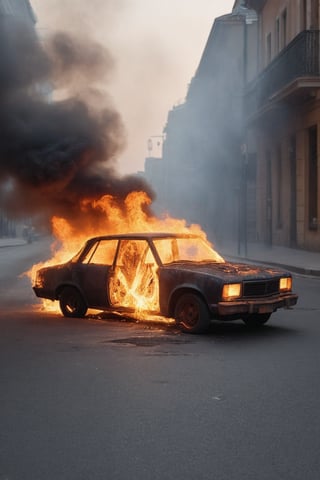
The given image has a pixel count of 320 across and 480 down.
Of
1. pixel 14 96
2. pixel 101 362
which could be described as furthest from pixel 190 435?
pixel 14 96

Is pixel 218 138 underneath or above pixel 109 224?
above

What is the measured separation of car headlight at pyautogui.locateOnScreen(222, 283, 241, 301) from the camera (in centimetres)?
877

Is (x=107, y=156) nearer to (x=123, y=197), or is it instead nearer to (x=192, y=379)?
(x=123, y=197)

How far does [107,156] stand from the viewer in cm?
1489

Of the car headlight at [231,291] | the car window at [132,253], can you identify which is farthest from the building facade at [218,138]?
the car headlight at [231,291]

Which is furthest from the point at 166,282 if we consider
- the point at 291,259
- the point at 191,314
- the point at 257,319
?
the point at 291,259

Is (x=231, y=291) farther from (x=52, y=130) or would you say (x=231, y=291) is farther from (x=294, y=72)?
(x=294, y=72)

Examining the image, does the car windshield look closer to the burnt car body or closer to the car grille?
the burnt car body

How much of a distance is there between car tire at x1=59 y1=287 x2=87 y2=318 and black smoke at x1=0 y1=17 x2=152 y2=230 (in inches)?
114

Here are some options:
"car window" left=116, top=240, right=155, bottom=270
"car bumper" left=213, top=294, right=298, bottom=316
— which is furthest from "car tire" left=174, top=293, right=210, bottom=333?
"car window" left=116, top=240, right=155, bottom=270

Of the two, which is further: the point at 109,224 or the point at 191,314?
the point at 109,224

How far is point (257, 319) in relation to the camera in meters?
9.72

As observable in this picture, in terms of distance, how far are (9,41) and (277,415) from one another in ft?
39.7

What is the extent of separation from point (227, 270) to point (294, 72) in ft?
56.9
